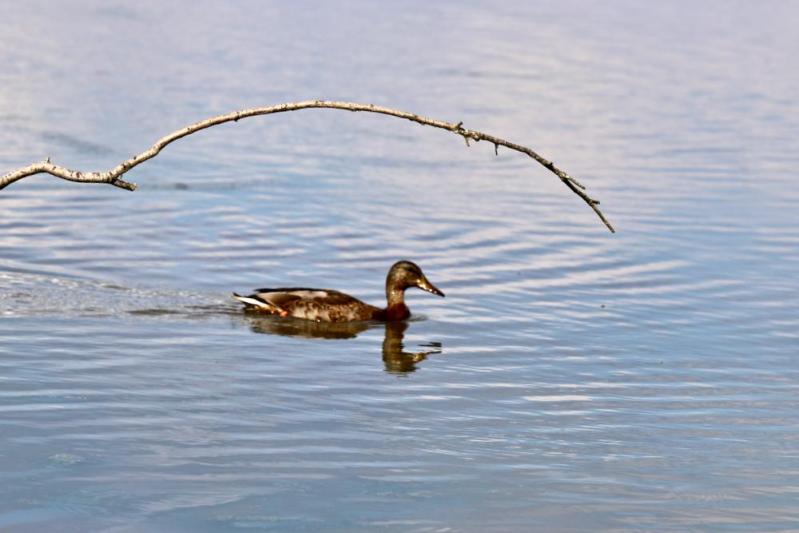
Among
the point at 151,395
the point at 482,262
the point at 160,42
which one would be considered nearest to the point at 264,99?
the point at 160,42

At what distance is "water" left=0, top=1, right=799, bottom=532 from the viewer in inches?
381

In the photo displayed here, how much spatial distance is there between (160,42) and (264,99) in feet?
26.9

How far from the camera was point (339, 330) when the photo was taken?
1512 centimetres

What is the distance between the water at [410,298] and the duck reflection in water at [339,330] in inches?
2.1

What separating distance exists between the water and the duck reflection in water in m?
0.05

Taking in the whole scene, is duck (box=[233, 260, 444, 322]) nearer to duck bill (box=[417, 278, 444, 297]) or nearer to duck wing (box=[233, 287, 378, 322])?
duck wing (box=[233, 287, 378, 322])

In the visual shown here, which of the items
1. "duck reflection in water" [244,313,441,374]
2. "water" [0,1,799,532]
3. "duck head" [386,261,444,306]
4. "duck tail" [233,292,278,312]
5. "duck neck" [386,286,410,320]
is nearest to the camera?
"water" [0,1,799,532]

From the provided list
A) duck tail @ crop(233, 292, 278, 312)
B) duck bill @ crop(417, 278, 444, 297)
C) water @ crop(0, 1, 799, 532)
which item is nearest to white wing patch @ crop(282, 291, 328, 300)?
duck tail @ crop(233, 292, 278, 312)

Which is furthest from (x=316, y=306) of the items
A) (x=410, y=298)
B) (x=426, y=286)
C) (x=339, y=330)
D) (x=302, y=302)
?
(x=410, y=298)

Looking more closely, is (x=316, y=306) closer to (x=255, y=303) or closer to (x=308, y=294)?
(x=308, y=294)

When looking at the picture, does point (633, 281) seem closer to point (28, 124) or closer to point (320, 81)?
point (28, 124)

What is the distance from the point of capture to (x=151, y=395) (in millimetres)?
11586

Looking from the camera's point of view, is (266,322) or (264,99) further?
(264,99)

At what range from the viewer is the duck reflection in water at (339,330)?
556 inches
